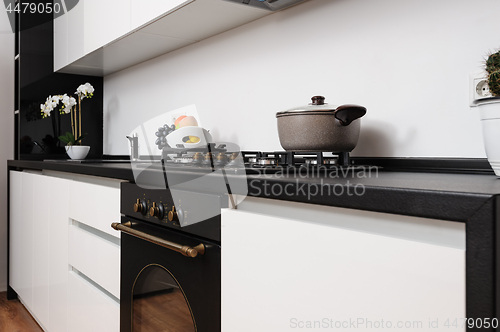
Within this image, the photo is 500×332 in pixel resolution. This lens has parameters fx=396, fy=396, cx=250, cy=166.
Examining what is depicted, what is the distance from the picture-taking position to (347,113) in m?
1.01

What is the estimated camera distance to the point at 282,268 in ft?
2.37

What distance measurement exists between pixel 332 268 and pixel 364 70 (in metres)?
0.80

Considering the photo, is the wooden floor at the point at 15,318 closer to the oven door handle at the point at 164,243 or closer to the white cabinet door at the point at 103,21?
the oven door handle at the point at 164,243

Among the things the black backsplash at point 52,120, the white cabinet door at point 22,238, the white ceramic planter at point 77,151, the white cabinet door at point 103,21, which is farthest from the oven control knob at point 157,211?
the black backsplash at point 52,120

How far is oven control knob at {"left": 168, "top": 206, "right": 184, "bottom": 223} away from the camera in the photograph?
3.19 feet

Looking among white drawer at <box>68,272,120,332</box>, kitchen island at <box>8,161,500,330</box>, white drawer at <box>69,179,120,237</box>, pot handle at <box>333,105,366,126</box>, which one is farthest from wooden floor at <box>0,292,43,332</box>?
kitchen island at <box>8,161,500,330</box>

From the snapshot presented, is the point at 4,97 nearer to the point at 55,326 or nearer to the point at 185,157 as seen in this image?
the point at 55,326

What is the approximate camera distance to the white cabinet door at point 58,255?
67.1 inches

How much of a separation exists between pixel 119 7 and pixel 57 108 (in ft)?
4.11

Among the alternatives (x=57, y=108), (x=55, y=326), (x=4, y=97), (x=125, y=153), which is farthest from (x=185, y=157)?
(x=4, y=97)

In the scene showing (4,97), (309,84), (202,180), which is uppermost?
(4,97)

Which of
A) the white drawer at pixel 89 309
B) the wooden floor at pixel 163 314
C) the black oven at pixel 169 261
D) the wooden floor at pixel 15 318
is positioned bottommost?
the wooden floor at pixel 15 318

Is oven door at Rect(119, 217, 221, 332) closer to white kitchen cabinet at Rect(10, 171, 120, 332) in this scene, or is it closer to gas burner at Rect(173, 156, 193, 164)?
white kitchen cabinet at Rect(10, 171, 120, 332)

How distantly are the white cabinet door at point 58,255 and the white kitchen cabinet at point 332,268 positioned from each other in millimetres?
1140
